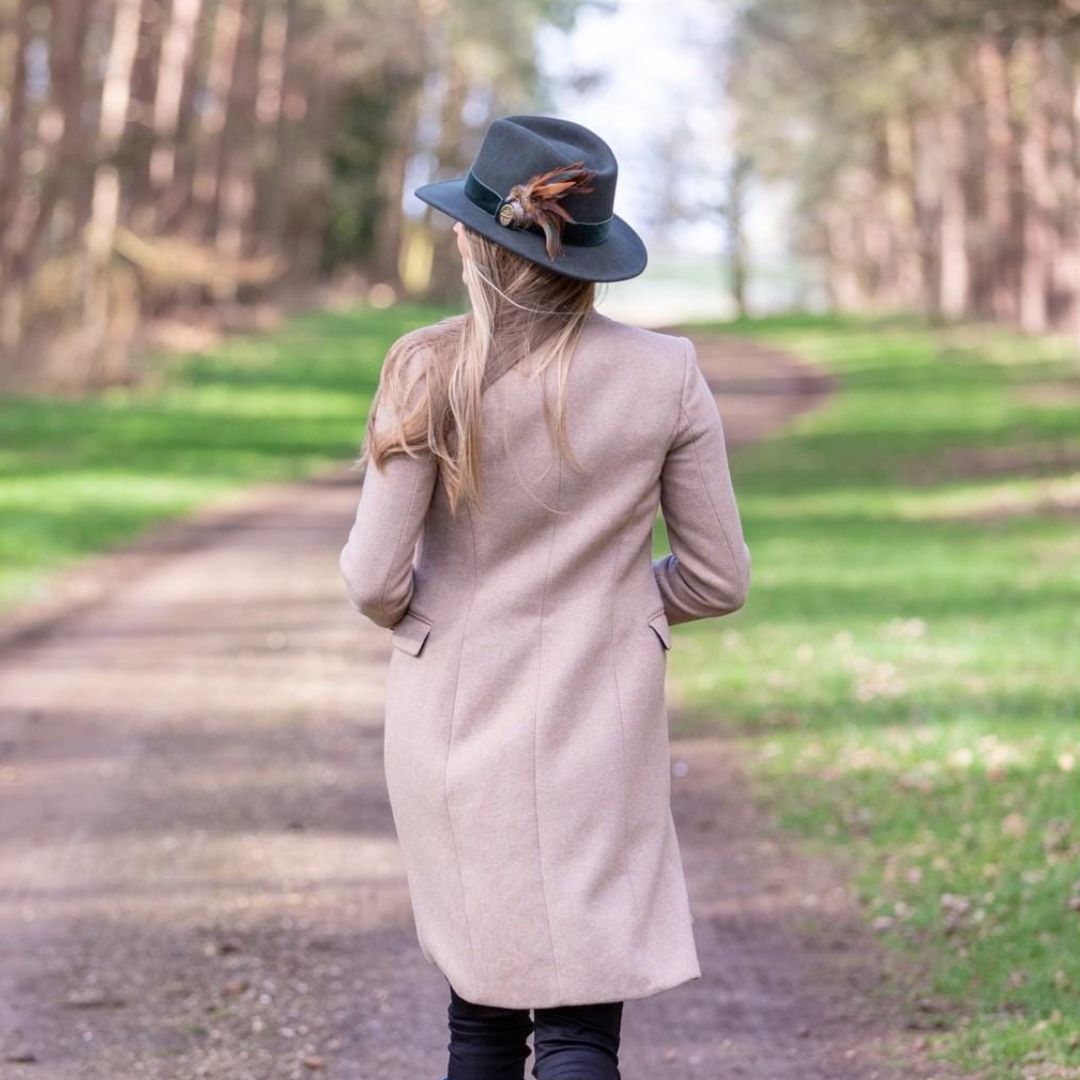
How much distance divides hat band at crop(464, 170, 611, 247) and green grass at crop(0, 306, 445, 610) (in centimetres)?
961

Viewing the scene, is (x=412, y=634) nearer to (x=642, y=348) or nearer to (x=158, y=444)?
(x=642, y=348)

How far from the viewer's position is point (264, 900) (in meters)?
6.47

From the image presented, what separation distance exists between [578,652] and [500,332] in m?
0.57

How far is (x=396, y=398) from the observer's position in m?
3.34

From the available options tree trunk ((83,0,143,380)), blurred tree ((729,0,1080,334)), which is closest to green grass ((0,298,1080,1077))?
tree trunk ((83,0,143,380))

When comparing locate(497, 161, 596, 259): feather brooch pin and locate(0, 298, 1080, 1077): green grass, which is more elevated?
locate(497, 161, 596, 259): feather brooch pin

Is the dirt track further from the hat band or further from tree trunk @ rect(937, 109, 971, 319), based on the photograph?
tree trunk @ rect(937, 109, 971, 319)

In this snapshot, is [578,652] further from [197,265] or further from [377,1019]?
[197,265]

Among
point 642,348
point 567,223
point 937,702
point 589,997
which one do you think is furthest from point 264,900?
point 937,702

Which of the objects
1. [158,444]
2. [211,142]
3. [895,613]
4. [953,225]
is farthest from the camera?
[953,225]

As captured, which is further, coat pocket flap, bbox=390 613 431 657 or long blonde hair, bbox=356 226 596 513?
coat pocket flap, bbox=390 613 431 657

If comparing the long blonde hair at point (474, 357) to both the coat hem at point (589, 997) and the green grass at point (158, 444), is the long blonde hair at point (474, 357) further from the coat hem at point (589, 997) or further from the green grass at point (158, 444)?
the green grass at point (158, 444)

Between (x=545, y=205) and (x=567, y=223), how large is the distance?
0.20 ft

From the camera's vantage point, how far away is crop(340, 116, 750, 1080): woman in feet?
11.0
